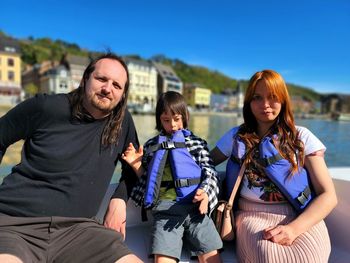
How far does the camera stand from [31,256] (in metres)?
1.64

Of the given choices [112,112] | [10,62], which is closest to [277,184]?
[112,112]

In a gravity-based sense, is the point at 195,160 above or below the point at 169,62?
below

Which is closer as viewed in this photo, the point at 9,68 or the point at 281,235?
the point at 281,235

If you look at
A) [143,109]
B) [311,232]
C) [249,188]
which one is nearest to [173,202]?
[249,188]

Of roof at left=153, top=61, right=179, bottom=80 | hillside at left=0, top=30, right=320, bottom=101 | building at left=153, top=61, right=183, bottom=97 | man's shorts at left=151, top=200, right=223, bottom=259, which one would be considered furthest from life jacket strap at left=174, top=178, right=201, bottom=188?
hillside at left=0, top=30, right=320, bottom=101

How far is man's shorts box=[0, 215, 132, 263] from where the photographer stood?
1688mm

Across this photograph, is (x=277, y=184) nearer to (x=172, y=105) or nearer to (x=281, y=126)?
(x=281, y=126)

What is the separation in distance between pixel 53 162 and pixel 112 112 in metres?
0.52

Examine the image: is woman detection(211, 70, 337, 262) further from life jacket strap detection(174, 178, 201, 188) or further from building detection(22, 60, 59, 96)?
building detection(22, 60, 59, 96)

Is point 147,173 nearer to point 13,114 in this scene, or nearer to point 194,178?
point 194,178

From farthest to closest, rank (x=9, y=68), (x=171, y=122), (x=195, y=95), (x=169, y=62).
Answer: (x=169, y=62) < (x=195, y=95) < (x=9, y=68) < (x=171, y=122)

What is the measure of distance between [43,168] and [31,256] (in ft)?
1.64

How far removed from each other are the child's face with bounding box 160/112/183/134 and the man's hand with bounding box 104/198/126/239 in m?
0.66

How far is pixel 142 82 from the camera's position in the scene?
7450 cm
